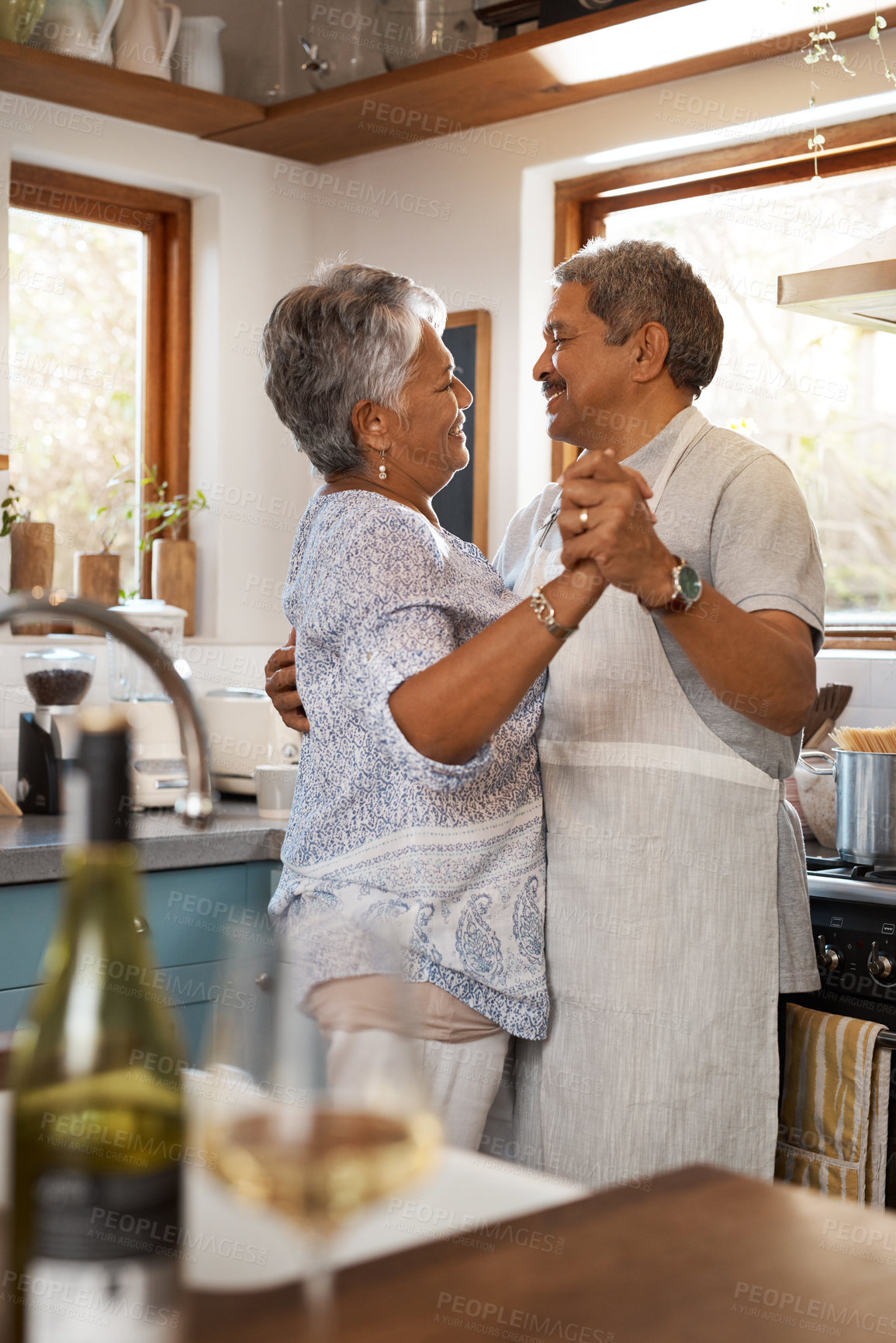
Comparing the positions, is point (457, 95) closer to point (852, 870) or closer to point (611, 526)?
point (852, 870)

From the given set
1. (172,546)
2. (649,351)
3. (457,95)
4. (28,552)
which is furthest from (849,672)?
(28,552)

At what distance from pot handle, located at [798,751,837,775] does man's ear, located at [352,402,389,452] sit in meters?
1.13

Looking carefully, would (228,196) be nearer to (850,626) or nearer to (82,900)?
(850,626)

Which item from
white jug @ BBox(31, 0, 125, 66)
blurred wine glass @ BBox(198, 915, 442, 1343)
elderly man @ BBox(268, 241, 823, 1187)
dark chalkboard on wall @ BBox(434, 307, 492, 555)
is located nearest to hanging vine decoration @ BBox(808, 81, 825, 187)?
dark chalkboard on wall @ BBox(434, 307, 492, 555)

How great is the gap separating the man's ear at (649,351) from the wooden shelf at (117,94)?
1.79m

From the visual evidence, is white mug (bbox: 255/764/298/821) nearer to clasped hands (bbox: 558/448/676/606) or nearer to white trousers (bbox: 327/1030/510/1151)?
white trousers (bbox: 327/1030/510/1151)

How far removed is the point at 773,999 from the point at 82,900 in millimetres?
1182

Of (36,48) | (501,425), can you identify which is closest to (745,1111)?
(501,425)

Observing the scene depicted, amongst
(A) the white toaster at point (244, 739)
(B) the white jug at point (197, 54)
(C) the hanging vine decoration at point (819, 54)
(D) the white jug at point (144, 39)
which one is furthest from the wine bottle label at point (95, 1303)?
(B) the white jug at point (197, 54)

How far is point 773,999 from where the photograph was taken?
159cm

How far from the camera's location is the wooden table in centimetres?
55

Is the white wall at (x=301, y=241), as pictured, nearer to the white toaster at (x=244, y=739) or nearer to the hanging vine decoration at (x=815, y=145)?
the hanging vine decoration at (x=815, y=145)

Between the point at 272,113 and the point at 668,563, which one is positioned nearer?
the point at 668,563

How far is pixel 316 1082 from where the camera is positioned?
474 millimetres
